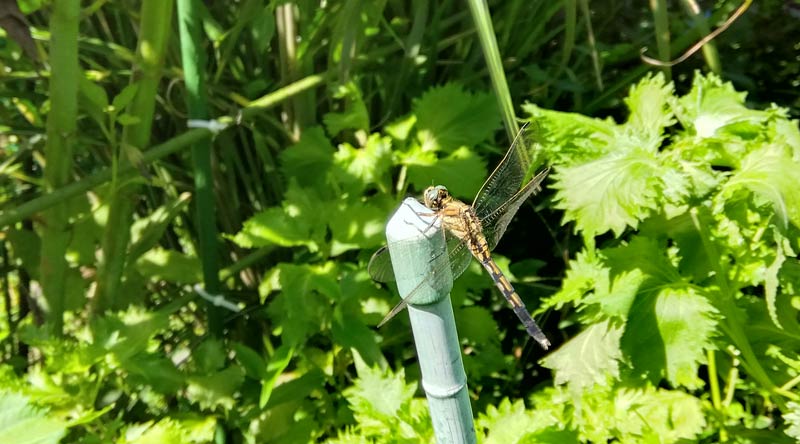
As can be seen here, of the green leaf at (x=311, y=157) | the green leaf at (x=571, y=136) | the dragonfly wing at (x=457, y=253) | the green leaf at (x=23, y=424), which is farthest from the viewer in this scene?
the green leaf at (x=311, y=157)

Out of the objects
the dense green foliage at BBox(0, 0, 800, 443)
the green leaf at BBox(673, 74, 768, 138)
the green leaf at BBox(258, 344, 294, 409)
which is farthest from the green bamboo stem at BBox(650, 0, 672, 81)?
the green leaf at BBox(258, 344, 294, 409)

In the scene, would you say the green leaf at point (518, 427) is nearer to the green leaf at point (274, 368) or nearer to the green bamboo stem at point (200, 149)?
the green leaf at point (274, 368)

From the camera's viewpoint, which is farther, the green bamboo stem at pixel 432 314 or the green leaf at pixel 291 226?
the green leaf at pixel 291 226

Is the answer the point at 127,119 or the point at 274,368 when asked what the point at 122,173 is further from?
the point at 274,368

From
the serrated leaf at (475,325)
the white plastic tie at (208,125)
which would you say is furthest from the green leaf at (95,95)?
the serrated leaf at (475,325)

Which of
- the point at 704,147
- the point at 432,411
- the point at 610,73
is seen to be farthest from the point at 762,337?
the point at 610,73

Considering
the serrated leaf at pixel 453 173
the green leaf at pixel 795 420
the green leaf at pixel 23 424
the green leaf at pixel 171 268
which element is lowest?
the green leaf at pixel 795 420

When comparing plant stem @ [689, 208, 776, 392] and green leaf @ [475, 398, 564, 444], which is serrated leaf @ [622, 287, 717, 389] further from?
green leaf @ [475, 398, 564, 444]

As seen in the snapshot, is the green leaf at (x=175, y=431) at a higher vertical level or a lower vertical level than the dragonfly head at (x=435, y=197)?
lower
